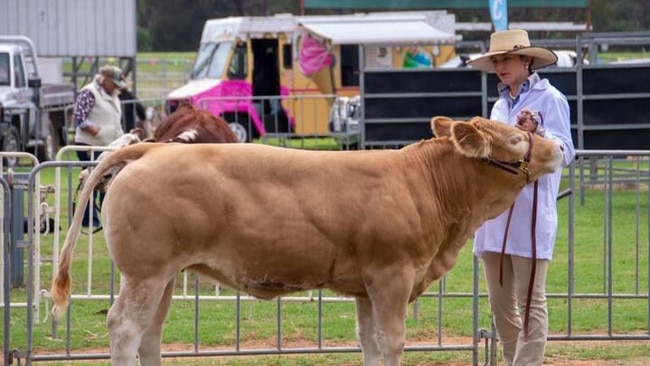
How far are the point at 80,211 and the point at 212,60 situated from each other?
77.5 feet

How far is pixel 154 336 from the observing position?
733 cm

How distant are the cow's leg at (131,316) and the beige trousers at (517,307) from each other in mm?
1949

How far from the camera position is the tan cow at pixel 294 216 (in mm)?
6848

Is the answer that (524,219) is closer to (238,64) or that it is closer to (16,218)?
(16,218)

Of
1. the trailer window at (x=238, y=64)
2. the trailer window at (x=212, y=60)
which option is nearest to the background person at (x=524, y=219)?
the trailer window at (x=238, y=64)

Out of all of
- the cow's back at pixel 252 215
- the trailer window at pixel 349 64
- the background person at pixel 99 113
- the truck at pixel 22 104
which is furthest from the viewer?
the trailer window at pixel 349 64

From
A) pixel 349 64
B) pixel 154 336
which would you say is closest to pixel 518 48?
pixel 154 336

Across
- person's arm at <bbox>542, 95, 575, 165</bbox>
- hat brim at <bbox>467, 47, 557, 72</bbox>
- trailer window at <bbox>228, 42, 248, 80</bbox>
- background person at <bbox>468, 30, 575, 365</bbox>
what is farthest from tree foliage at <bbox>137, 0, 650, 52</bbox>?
person's arm at <bbox>542, 95, 575, 165</bbox>

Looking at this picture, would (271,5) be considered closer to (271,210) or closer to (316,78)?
(316,78)

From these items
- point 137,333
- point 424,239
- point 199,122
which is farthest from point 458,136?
point 199,122

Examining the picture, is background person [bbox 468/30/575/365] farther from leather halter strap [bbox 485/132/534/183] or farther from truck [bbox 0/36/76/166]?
truck [bbox 0/36/76/166]

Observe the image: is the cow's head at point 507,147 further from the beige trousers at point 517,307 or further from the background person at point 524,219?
the beige trousers at point 517,307

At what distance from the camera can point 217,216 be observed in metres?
6.84

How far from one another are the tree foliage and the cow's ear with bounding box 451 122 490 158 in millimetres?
45758
